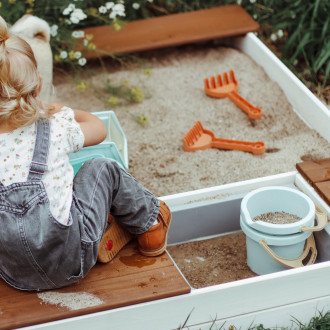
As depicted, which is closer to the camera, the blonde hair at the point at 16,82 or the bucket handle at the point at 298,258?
Answer: the blonde hair at the point at 16,82

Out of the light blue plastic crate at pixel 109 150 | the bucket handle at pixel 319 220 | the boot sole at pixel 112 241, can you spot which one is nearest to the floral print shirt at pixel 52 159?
the boot sole at pixel 112 241

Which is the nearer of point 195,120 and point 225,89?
point 195,120

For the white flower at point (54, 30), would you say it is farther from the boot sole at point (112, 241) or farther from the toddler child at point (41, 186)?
the boot sole at point (112, 241)

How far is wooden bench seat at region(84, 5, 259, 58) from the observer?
11.0 feet

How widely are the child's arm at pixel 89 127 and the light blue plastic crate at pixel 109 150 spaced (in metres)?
0.37

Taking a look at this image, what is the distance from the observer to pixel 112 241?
1.85 metres

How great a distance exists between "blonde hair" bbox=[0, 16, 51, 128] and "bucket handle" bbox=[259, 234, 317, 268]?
85 cm

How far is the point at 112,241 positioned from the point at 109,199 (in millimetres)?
159

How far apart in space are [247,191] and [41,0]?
66.9 inches

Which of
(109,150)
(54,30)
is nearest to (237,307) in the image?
(109,150)

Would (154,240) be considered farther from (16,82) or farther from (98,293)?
(16,82)

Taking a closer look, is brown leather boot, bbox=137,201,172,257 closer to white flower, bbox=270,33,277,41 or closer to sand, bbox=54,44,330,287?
sand, bbox=54,44,330,287

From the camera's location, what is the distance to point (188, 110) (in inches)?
117

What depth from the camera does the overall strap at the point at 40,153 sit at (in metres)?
1.57
